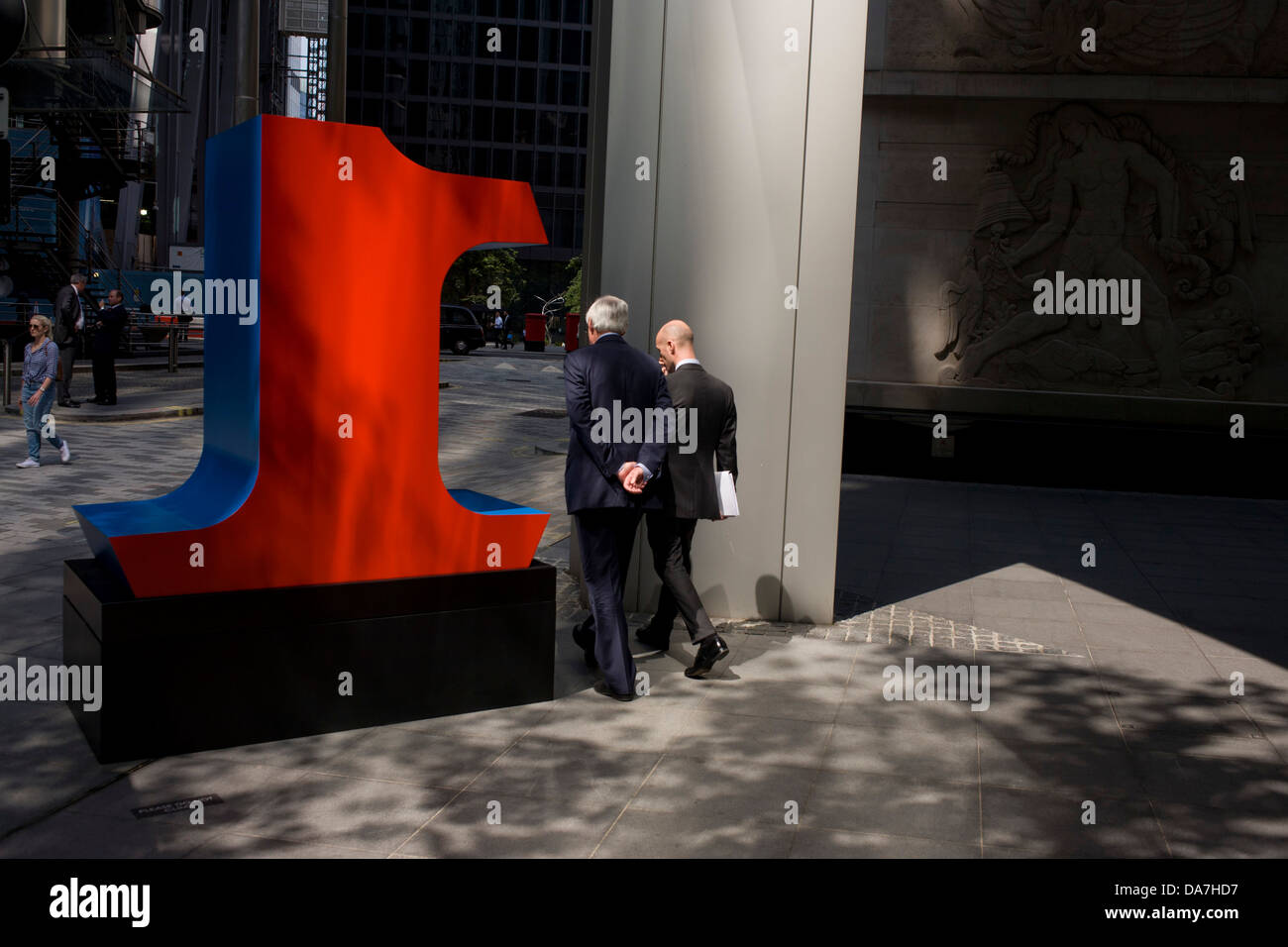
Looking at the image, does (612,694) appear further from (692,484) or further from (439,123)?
(439,123)

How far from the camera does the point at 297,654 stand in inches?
207

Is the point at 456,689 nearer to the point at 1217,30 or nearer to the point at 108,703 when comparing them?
the point at 108,703

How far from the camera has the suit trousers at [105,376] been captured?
19.0 m

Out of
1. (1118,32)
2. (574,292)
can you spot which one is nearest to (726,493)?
(1118,32)

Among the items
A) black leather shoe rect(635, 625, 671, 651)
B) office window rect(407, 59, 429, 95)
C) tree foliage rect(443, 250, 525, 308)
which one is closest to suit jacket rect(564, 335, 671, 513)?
black leather shoe rect(635, 625, 671, 651)

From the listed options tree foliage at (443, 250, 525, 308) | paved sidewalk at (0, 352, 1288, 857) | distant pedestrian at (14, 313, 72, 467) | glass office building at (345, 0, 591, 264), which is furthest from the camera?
glass office building at (345, 0, 591, 264)

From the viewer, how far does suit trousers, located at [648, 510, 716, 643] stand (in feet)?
21.2

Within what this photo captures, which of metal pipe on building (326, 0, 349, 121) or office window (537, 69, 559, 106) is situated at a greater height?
office window (537, 69, 559, 106)

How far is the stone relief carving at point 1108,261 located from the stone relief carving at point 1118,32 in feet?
2.26

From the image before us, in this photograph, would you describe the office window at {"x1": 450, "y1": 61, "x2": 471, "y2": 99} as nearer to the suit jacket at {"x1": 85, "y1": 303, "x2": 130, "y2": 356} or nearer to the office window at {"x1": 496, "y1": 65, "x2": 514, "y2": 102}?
the office window at {"x1": 496, "y1": 65, "x2": 514, "y2": 102}

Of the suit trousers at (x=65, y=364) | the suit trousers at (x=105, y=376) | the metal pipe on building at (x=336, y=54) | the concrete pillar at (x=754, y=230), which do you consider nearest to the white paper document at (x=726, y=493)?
the concrete pillar at (x=754, y=230)

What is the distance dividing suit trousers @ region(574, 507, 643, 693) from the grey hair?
2.94 ft

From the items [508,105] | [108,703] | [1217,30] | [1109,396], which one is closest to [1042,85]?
[1217,30]

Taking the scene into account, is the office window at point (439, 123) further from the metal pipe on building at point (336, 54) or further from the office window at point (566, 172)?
the metal pipe on building at point (336, 54)
